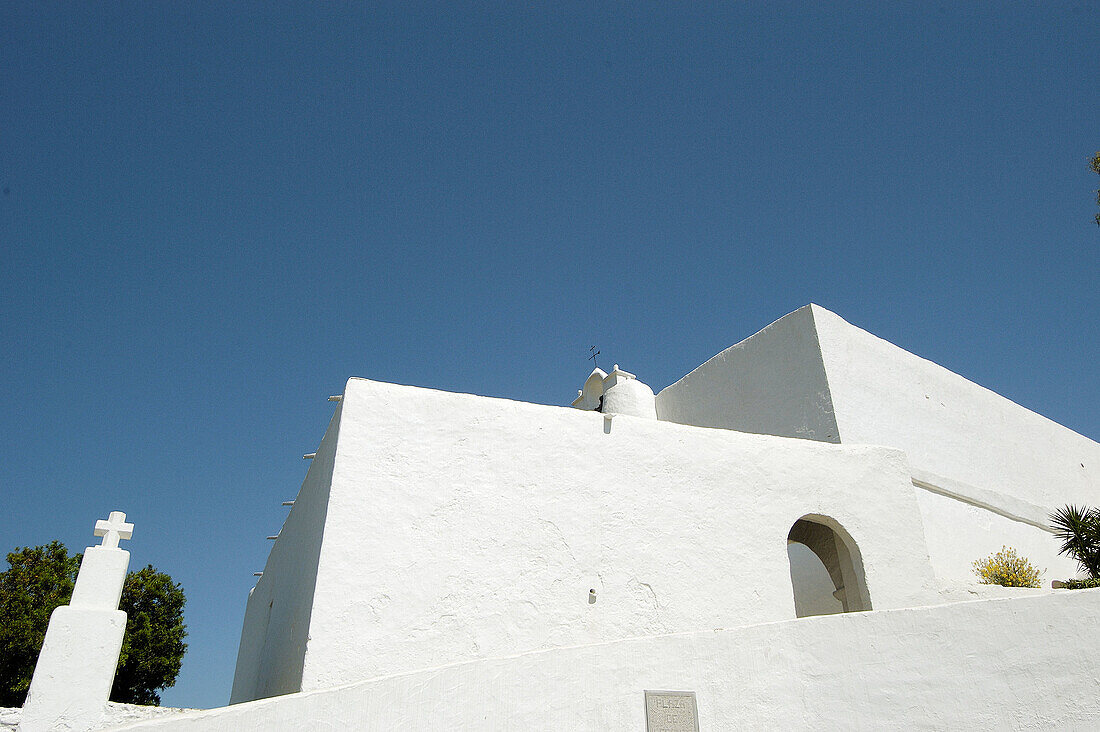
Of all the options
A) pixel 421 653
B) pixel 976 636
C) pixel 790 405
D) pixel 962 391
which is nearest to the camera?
pixel 976 636

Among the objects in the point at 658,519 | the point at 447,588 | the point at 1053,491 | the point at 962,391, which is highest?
the point at 962,391

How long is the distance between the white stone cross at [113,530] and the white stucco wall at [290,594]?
1835 mm

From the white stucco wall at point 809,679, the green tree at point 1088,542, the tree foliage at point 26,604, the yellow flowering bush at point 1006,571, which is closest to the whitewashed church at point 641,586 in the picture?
the white stucco wall at point 809,679

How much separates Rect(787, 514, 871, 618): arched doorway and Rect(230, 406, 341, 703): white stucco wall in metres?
6.41

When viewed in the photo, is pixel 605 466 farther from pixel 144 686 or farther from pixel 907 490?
pixel 144 686

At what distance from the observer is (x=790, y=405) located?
14.2 meters

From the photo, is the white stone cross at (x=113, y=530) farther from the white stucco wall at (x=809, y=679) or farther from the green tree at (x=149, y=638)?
the green tree at (x=149, y=638)

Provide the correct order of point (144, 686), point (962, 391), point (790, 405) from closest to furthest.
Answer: point (790, 405), point (962, 391), point (144, 686)

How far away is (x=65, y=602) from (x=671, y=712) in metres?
18.1

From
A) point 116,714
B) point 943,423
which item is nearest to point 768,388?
point 943,423

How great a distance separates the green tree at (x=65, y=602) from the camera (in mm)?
17766

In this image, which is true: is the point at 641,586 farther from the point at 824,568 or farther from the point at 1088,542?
the point at 1088,542

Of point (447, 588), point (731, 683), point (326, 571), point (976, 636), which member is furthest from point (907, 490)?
point (326, 571)

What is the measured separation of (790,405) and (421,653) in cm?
860
